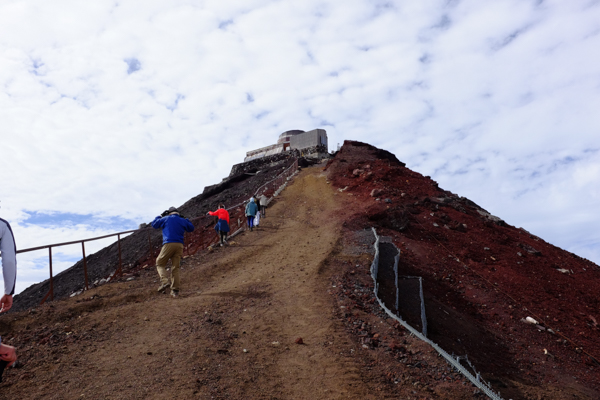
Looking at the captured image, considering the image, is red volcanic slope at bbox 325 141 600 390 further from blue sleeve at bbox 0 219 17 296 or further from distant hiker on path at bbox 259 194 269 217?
blue sleeve at bbox 0 219 17 296

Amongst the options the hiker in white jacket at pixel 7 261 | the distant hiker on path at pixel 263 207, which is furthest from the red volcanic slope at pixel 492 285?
the hiker in white jacket at pixel 7 261

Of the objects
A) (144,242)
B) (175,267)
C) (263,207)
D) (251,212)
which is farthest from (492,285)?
(144,242)

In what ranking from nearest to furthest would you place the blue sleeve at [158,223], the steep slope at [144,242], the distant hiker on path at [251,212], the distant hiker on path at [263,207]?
the blue sleeve at [158,223]
the distant hiker on path at [251,212]
the distant hiker on path at [263,207]
the steep slope at [144,242]

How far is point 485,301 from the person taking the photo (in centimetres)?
1209

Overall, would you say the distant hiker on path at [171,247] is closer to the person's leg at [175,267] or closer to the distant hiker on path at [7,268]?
the person's leg at [175,267]

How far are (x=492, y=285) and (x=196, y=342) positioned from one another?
410 inches

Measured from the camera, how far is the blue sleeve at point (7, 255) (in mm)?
3061

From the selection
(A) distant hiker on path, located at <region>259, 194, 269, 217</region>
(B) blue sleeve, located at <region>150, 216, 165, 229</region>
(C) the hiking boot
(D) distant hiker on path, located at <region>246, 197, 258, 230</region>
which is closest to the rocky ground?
(C) the hiking boot

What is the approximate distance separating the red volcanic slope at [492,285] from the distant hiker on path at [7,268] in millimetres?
6889

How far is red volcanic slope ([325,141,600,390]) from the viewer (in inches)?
376

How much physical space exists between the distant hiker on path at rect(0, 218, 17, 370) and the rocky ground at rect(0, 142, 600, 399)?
1.71 meters

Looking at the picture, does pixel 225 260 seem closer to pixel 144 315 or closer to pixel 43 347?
pixel 144 315

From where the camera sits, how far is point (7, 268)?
10.1 feet

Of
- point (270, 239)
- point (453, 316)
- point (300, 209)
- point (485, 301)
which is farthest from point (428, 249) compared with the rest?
point (300, 209)
